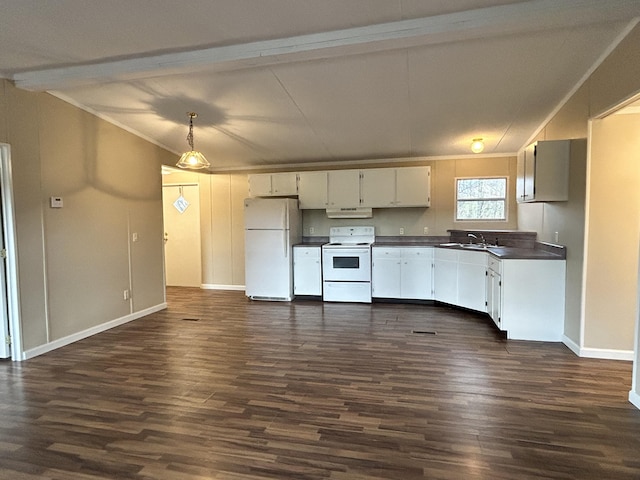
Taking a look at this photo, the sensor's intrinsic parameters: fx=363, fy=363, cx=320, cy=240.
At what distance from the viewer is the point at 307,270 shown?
602 cm

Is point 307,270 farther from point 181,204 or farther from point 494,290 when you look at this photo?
point 181,204

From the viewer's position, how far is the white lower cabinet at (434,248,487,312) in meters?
4.82

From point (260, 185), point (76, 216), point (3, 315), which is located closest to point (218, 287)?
point (260, 185)

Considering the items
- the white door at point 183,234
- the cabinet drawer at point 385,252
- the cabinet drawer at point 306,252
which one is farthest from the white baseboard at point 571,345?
the white door at point 183,234

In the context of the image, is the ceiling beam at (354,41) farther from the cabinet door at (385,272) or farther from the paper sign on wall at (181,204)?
the paper sign on wall at (181,204)

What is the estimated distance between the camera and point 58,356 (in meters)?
3.65

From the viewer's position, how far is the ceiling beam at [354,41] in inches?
93.0

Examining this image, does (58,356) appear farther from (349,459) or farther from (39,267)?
(349,459)

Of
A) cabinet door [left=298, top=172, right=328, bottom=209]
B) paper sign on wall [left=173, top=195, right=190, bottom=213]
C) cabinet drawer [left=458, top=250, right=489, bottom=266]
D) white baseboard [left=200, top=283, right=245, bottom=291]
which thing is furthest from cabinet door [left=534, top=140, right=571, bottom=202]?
paper sign on wall [left=173, top=195, right=190, bottom=213]

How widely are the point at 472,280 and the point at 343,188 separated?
2.46m

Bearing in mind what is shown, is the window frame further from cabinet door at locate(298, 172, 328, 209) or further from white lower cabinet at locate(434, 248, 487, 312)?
cabinet door at locate(298, 172, 328, 209)

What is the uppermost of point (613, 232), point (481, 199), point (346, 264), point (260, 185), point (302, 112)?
point (302, 112)

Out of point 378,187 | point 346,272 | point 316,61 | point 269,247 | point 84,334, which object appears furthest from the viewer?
point 269,247

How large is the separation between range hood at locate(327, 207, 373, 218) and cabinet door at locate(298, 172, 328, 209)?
0.20 m
